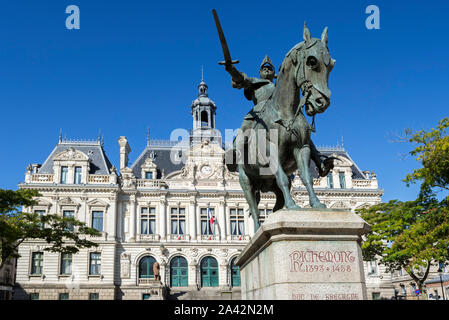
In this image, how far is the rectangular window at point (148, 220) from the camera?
126 ft

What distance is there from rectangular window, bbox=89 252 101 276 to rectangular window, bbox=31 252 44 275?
4.23 meters

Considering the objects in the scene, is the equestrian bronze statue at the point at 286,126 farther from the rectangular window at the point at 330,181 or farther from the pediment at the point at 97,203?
the rectangular window at the point at 330,181

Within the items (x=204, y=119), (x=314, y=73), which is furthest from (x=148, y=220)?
(x=314, y=73)

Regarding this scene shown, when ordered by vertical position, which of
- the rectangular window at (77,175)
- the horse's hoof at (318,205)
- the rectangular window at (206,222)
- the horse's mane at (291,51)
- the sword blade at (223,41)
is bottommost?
the horse's hoof at (318,205)

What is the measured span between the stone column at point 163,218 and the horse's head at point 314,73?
113 ft

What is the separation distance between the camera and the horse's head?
5.12 meters

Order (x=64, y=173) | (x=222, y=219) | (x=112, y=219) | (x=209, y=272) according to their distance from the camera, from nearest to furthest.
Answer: (x=112, y=219)
(x=209, y=272)
(x=64, y=173)
(x=222, y=219)

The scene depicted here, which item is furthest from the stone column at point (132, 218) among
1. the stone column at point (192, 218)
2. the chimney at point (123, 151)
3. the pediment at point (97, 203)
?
the stone column at point (192, 218)

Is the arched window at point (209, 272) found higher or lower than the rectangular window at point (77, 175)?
lower

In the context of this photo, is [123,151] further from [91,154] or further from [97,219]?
[97,219]

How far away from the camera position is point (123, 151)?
139 ft

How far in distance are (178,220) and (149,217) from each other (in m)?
2.75

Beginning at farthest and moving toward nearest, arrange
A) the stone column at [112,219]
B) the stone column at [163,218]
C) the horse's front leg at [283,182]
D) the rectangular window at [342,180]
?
the rectangular window at [342,180] < the stone column at [163,218] < the stone column at [112,219] < the horse's front leg at [283,182]
